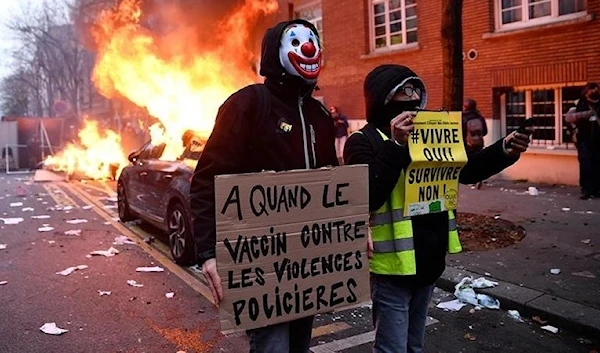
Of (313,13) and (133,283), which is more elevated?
(313,13)

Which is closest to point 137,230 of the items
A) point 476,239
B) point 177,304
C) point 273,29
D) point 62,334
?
point 177,304

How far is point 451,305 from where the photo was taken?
522 cm

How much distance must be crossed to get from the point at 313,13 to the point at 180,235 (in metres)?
13.7

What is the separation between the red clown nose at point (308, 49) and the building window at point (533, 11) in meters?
10.4

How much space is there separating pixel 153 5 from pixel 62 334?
9.97 meters

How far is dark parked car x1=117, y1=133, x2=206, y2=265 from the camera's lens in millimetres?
6715

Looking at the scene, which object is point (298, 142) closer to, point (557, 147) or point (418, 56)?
point (557, 147)

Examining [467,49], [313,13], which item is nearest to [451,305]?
[467,49]

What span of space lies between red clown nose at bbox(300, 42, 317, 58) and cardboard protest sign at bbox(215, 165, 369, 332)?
532mm

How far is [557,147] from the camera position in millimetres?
11773

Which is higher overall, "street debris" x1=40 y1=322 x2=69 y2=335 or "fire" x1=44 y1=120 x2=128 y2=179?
"fire" x1=44 y1=120 x2=128 y2=179

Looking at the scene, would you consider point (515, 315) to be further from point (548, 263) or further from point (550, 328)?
point (548, 263)

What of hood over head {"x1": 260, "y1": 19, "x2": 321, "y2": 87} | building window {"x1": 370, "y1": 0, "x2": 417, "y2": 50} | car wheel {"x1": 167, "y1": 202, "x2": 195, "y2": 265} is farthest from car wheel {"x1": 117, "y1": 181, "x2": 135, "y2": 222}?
building window {"x1": 370, "y1": 0, "x2": 417, "y2": 50}

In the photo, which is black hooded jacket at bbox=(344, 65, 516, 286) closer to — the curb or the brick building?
the curb
